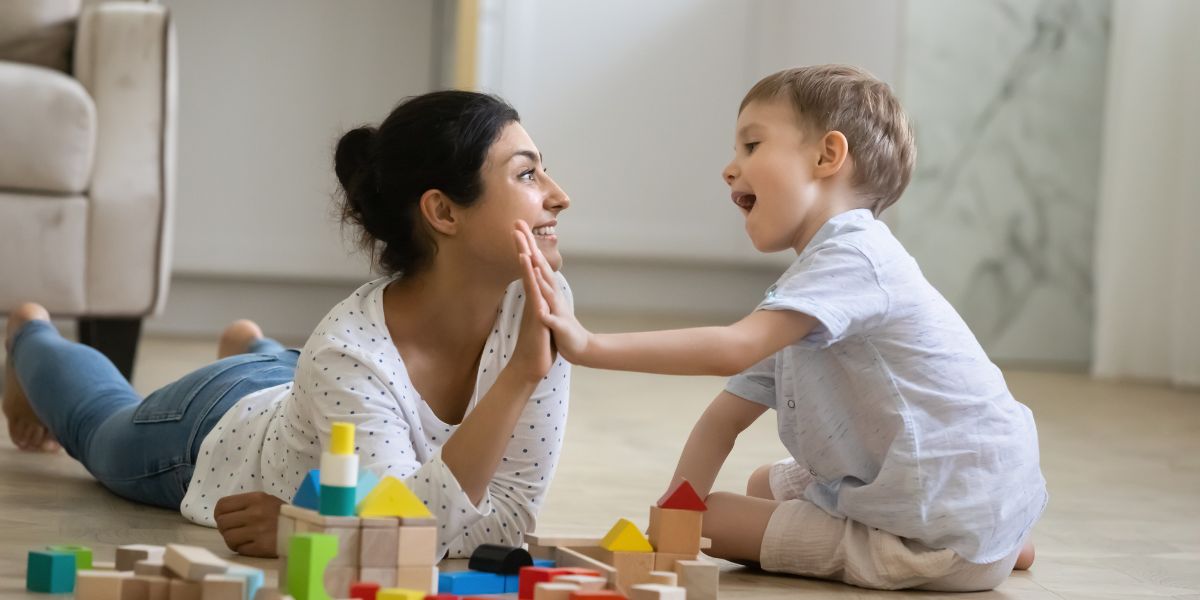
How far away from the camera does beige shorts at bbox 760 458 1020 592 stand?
114cm

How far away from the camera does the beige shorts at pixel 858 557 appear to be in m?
1.14

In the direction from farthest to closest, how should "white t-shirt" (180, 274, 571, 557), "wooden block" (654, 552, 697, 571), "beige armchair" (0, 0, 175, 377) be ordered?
"beige armchair" (0, 0, 175, 377), "white t-shirt" (180, 274, 571, 557), "wooden block" (654, 552, 697, 571)

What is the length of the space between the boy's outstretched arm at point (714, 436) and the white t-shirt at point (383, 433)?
5.7 inches

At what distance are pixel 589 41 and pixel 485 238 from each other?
85.9 inches

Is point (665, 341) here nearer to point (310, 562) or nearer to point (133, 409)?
point (310, 562)

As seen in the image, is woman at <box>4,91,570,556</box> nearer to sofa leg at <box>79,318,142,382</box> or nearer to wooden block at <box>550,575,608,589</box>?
wooden block at <box>550,575,608,589</box>

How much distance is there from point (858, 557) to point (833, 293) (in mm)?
225

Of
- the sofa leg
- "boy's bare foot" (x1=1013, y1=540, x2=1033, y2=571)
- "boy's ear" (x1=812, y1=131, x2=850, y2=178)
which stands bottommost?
the sofa leg

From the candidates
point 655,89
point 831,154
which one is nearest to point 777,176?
point 831,154

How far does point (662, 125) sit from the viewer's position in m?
3.35

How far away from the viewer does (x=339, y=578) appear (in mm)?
851

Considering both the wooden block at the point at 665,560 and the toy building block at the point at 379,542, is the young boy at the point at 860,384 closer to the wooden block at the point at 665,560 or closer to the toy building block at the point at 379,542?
the wooden block at the point at 665,560

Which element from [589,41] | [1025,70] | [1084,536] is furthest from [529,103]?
[1084,536]

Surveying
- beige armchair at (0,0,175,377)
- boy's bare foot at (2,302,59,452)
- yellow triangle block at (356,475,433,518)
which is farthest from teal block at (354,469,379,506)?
beige armchair at (0,0,175,377)
